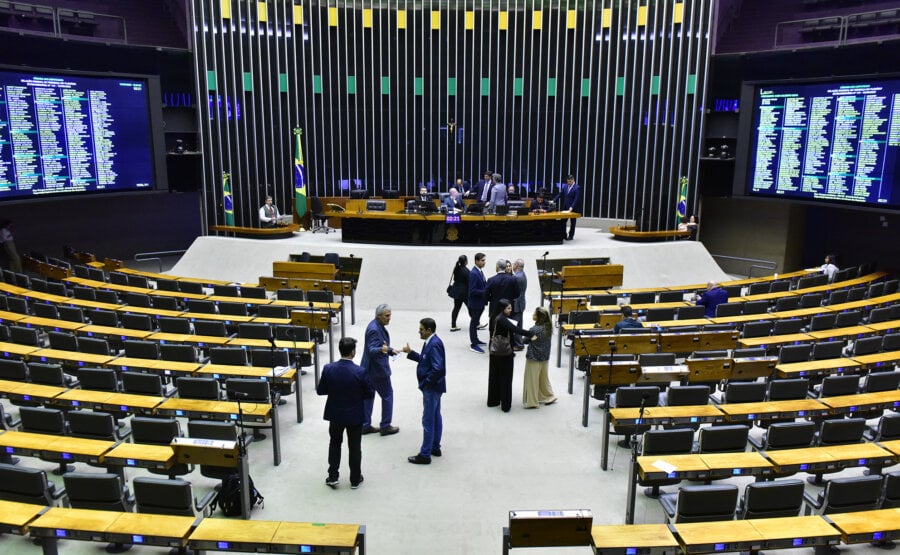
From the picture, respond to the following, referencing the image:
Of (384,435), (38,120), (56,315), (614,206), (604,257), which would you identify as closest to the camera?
(384,435)

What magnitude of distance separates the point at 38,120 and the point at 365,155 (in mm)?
8359

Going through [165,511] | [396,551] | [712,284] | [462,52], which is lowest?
[396,551]

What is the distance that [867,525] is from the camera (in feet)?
14.8

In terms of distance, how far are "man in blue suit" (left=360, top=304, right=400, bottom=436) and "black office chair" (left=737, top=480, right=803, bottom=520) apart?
123 inches

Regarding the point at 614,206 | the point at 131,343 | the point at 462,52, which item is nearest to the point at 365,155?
the point at 462,52

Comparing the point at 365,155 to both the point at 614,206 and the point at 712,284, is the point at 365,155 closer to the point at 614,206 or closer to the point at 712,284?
the point at 614,206

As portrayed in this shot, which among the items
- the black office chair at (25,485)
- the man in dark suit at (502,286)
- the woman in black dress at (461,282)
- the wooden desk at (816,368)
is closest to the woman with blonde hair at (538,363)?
the man in dark suit at (502,286)

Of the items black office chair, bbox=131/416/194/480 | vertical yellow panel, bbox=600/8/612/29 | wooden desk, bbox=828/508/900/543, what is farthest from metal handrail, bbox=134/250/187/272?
wooden desk, bbox=828/508/900/543

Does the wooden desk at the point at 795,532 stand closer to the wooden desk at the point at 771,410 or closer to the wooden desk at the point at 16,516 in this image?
the wooden desk at the point at 771,410

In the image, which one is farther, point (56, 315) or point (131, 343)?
point (56, 315)

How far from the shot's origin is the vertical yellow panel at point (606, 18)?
17906 millimetres

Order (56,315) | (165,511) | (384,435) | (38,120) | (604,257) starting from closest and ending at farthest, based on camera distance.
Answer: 1. (165,511)
2. (384,435)
3. (56,315)
4. (38,120)
5. (604,257)

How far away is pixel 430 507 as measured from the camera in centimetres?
562

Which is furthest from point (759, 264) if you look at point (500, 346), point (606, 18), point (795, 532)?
point (795, 532)
